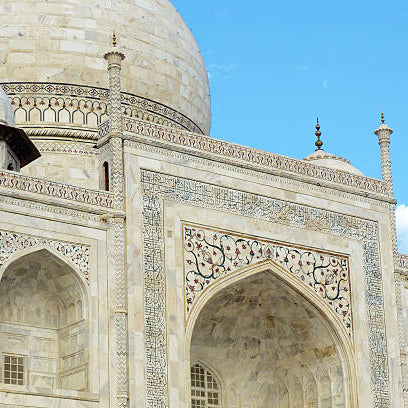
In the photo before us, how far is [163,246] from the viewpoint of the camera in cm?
1340

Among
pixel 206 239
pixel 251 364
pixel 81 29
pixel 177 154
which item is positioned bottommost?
pixel 251 364

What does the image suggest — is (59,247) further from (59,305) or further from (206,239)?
(206,239)

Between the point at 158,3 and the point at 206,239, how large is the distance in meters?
4.90

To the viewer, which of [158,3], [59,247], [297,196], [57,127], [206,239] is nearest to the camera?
[59,247]

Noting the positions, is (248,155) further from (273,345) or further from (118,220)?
(273,345)

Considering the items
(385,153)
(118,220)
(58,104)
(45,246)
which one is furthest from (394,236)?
(45,246)

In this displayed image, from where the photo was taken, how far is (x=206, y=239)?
1375 centimetres

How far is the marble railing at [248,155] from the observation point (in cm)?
1372

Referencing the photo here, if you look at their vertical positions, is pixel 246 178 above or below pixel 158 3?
below

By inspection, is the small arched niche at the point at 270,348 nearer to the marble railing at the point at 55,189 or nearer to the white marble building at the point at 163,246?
the white marble building at the point at 163,246

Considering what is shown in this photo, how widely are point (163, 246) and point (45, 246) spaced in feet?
4.64

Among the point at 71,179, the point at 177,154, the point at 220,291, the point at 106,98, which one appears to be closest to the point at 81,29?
the point at 106,98

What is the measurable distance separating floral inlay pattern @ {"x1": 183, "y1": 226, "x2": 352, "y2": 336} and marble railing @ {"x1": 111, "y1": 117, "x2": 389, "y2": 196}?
959 millimetres

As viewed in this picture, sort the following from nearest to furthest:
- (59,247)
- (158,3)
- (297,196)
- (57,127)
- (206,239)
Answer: (59,247) → (206,239) → (297,196) → (57,127) → (158,3)
